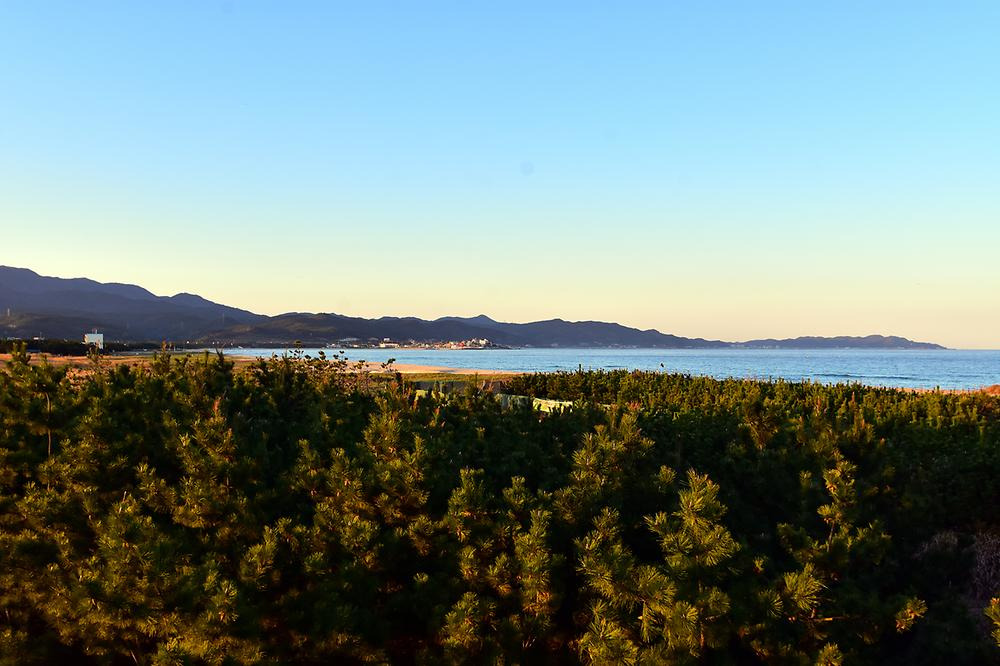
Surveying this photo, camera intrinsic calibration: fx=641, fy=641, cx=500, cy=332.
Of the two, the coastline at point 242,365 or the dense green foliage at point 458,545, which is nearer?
the dense green foliage at point 458,545

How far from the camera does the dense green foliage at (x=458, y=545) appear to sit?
4.69 metres

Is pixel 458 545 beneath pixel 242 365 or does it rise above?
beneath

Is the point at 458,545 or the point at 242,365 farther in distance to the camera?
the point at 242,365

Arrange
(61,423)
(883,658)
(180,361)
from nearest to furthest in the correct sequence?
(883,658) → (61,423) → (180,361)

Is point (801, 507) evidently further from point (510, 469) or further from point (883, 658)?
point (510, 469)

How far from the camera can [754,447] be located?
724 centimetres

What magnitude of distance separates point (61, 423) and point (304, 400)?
2.96m

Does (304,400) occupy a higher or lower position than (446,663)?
higher

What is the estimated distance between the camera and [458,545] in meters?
5.43

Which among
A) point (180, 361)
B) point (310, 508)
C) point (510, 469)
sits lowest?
point (310, 508)

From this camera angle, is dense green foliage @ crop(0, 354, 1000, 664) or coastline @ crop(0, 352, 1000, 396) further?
coastline @ crop(0, 352, 1000, 396)

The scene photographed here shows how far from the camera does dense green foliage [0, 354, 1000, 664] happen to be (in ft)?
15.4

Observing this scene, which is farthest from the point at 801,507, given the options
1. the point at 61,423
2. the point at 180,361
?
the point at 180,361

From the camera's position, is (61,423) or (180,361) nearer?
(61,423)
